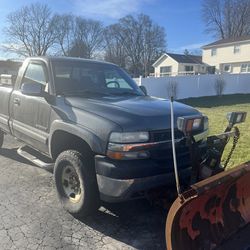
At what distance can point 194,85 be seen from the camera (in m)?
21.4

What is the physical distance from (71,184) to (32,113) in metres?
1.36

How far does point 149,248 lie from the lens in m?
3.49

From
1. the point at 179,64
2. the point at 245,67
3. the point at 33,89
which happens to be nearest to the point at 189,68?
the point at 179,64

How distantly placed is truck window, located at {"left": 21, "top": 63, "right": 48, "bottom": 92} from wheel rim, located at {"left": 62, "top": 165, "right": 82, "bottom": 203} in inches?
51.3

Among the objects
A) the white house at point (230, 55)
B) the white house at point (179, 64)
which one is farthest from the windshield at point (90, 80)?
the white house at point (179, 64)

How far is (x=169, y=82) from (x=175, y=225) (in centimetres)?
1694

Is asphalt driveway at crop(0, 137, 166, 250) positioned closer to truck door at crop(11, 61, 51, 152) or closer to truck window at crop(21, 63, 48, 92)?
truck door at crop(11, 61, 51, 152)

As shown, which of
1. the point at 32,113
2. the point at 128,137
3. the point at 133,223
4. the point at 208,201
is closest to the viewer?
the point at 208,201

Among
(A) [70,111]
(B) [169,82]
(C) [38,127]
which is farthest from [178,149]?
(B) [169,82]

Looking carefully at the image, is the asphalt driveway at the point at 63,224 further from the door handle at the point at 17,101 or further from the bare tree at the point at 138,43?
the bare tree at the point at 138,43

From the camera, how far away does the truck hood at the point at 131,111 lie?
11.5 feet

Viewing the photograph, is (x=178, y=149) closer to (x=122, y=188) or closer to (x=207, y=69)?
(x=122, y=188)

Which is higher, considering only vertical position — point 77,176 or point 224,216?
point 77,176

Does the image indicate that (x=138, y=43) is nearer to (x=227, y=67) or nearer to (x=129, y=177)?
(x=227, y=67)
